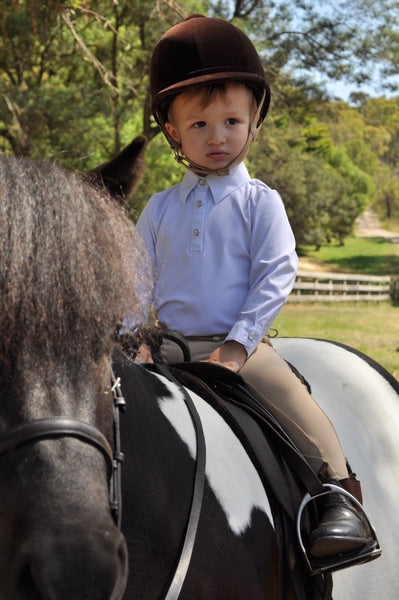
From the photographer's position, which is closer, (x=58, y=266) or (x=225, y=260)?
(x=58, y=266)

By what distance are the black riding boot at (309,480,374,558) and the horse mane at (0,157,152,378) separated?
Result: 37.6 inches

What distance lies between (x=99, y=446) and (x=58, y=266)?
369 mm

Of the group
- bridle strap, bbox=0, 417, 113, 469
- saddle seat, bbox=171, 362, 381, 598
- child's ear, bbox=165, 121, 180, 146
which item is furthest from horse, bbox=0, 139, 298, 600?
child's ear, bbox=165, 121, 180, 146

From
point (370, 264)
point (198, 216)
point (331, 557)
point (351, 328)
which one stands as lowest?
point (370, 264)

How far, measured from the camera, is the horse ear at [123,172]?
1.62m

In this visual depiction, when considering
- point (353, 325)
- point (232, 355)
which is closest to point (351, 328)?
point (353, 325)

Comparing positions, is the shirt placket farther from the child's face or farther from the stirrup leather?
the stirrup leather

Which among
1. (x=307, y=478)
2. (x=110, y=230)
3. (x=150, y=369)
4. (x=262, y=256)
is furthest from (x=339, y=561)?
(x=110, y=230)

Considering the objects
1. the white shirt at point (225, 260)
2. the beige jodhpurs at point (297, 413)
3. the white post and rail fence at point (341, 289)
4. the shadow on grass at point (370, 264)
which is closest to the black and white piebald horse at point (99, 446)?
the beige jodhpurs at point (297, 413)

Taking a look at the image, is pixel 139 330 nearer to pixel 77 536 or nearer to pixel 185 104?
pixel 77 536

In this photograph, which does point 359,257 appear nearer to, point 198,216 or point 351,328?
point 351,328

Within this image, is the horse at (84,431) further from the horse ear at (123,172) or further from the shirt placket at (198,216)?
the shirt placket at (198,216)

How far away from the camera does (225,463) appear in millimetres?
1838

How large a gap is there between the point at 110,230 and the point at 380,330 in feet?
60.2
